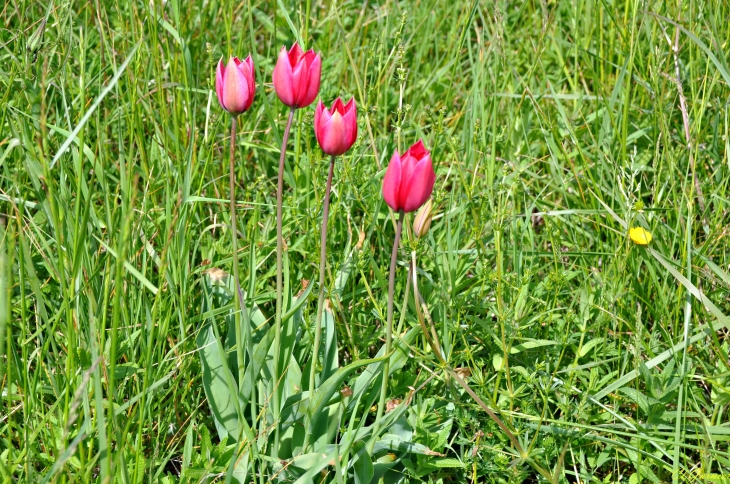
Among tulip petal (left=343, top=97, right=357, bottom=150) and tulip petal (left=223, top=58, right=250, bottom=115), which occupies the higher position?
tulip petal (left=223, top=58, right=250, bottom=115)

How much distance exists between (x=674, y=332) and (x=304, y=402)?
1.01 m

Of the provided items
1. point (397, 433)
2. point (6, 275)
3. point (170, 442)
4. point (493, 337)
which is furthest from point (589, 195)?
point (6, 275)

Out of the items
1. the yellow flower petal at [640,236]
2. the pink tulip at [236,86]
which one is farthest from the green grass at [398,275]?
the pink tulip at [236,86]

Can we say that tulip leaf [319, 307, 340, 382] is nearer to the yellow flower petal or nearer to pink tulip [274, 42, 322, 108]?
pink tulip [274, 42, 322, 108]

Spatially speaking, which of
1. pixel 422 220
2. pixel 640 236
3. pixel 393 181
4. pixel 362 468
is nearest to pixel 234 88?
pixel 393 181

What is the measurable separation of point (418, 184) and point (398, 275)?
790 millimetres

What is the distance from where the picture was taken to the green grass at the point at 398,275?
157 centimetres

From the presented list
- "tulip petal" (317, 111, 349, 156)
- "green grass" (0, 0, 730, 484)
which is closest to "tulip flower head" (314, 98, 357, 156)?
"tulip petal" (317, 111, 349, 156)

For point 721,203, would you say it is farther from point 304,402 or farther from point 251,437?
point 251,437

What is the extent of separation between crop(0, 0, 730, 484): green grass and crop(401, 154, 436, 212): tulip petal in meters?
0.28

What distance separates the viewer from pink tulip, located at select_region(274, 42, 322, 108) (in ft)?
4.61

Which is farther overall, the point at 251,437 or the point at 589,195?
the point at 589,195

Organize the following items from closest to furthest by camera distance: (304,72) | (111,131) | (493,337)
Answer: (304,72) < (493,337) < (111,131)

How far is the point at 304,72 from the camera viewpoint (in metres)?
1.41
